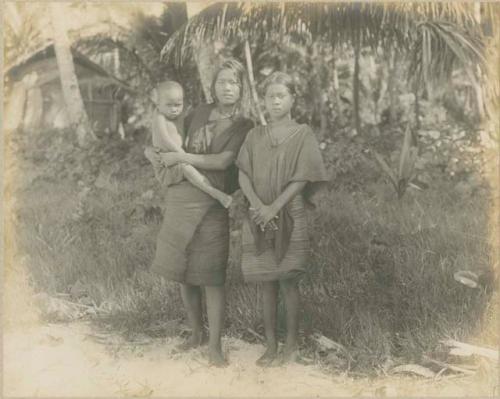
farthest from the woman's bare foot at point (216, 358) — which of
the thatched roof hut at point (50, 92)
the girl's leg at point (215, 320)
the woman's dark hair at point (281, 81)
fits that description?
the thatched roof hut at point (50, 92)

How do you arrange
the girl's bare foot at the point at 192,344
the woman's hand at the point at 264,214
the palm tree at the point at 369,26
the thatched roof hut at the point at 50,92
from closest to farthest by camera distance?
the woman's hand at the point at 264,214, the girl's bare foot at the point at 192,344, the palm tree at the point at 369,26, the thatched roof hut at the point at 50,92

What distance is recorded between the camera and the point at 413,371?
11.5ft

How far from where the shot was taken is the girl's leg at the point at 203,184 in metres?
3.41

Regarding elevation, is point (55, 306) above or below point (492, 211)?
below

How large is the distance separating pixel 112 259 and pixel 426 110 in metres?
3.25

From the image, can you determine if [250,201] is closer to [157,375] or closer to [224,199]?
[224,199]

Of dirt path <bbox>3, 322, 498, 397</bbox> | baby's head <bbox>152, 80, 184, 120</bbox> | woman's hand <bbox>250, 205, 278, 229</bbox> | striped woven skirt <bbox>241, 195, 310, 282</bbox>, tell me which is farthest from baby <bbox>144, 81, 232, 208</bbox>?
dirt path <bbox>3, 322, 498, 397</bbox>

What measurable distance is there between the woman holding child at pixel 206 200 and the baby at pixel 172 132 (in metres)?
0.01

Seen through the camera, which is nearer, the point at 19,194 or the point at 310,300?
the point at 310,300

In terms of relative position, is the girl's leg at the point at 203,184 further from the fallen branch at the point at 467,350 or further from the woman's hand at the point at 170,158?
A: the fallen branch at the point at 467,350

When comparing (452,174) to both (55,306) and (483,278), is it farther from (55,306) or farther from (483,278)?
(55,306)

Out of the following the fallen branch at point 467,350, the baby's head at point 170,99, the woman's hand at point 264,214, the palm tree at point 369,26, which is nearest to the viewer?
the woman's hand at point 264,214

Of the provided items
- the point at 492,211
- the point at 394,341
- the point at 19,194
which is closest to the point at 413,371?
the point at 394,341

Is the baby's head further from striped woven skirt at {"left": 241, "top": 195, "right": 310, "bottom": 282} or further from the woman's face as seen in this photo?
striped woven skirt at {"left": 241, "top": 195, "right": 310, "bottom": 282}
